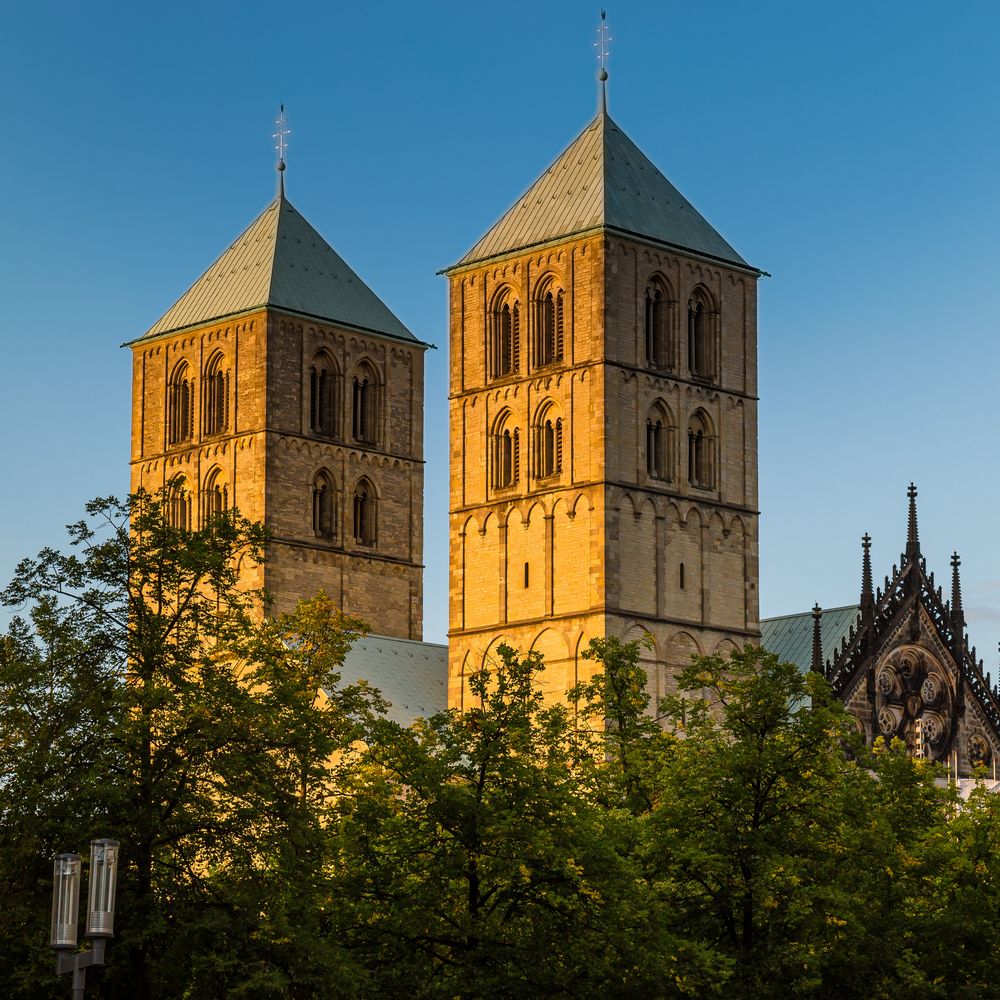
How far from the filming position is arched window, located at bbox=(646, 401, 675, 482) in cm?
8575

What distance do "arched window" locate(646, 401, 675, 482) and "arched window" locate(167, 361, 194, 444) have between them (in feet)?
63.4

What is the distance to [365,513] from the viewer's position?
98.8m

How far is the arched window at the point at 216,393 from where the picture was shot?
97.6 metres

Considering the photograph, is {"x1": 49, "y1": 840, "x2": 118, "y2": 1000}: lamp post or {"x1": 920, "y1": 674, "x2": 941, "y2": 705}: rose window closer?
{"x1": 49, "y1": 840, "x2": 118, "y2": 1000}: lamp post

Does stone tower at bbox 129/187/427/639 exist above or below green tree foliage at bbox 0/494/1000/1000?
above

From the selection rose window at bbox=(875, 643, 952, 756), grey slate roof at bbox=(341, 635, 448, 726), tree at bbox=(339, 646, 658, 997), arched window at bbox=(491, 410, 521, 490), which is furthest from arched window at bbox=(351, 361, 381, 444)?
tree at bbox=(339, 646, 658, 997)

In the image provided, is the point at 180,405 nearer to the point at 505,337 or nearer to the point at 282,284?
the point at 282,284

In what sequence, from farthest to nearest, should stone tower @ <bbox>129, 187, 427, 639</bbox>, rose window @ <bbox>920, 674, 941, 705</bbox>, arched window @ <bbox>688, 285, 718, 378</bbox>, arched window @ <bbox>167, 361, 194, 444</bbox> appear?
arched window @ <bbox>167, 361, 194, 444</bbox>
stone tower @ <bbox>129, 187, 427, 639</bbox>
rose window @ <bbox>920, 674, 941, 705</bbox>
arched window @ <bbox>688, 285, 718, 378</bbox>

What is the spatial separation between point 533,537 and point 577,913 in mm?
37478

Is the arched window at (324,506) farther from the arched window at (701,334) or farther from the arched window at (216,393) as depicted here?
the arched window at (701,334)

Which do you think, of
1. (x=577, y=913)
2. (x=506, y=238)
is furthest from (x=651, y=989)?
(x=506, y=238)

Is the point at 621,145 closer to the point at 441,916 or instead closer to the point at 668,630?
the point at 668,630

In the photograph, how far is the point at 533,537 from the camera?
281 ft

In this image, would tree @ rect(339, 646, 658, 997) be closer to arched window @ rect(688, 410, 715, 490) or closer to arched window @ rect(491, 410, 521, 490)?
arched window @ rect(491, 410, 521, 490)
